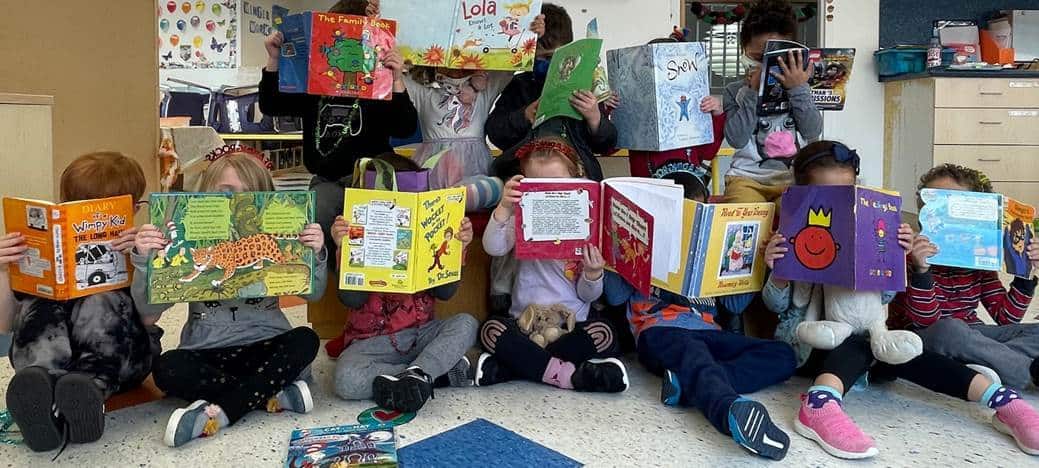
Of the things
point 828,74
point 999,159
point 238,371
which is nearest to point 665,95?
point 828,74

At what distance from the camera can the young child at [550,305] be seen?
6.41 feet

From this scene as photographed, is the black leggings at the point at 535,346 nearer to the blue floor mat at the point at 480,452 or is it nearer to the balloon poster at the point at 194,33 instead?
the blue floor mat at the point at 480,452

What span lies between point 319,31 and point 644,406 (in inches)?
47.6

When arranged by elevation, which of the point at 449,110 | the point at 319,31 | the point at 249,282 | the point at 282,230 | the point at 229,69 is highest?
the point at 229,69

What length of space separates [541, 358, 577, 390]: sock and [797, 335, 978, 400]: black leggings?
1.89ft

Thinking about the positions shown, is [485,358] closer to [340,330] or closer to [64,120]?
[340,330]

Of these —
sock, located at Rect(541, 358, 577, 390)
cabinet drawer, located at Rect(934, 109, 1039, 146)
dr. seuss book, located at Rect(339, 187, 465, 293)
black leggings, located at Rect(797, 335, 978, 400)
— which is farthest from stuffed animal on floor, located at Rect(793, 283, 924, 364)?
cabinet drawer, located at Rect(934, 109, 1039, 146)

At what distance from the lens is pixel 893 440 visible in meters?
1.66

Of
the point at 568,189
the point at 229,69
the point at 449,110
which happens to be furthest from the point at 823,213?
the point at 229,69

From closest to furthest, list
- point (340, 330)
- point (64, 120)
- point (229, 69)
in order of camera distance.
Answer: point (340, 330) < point (64, 120) < point (229, 69)

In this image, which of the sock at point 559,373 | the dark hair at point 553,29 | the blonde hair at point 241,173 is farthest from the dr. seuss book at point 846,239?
the blonde hair at point 241,173

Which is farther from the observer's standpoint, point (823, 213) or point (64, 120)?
point (64, 120)

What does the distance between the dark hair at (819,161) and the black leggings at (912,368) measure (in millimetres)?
417

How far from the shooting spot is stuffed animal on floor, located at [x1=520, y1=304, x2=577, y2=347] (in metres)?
2.04
